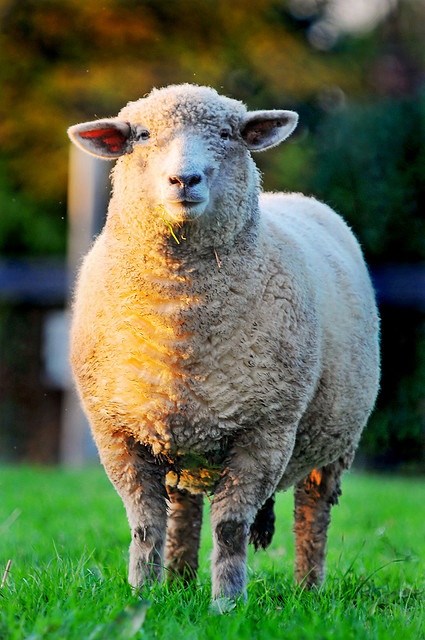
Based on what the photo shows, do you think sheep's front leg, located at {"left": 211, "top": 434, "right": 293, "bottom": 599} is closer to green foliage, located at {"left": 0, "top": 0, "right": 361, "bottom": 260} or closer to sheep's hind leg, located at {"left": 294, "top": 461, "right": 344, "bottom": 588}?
sheep's hind leg, located at {"left": 294, "top": 461, "right": 344, "bottom": 588}

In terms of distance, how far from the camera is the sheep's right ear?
3.96 meters

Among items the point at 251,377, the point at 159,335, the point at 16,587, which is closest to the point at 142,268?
the point at 159,335

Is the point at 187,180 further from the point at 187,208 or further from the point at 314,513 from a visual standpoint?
the point at 314,513

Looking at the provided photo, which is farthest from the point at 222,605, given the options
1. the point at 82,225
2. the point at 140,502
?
the point at 82,225

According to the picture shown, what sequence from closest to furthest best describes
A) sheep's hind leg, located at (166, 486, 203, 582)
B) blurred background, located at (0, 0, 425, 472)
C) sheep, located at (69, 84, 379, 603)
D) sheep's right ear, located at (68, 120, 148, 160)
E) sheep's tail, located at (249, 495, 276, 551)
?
1. sheep, located at (69, 84, 379, 603)
2. sheep's right ear, located at (68, 120, 148, 160)
3. sheep's tail, located at (249, 495, 276, 551)
4. sheep's hind leg, located at (166, 486, 203, 582)
5. blurred background, located at (0, 0, 425, 472)

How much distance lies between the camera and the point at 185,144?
372 centimetres

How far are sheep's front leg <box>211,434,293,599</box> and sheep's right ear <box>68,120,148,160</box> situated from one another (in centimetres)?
116

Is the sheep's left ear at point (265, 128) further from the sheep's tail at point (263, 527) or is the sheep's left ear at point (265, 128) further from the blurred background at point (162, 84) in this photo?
the blurred background at point (162, 84)

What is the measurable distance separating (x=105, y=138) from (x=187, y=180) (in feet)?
1.97

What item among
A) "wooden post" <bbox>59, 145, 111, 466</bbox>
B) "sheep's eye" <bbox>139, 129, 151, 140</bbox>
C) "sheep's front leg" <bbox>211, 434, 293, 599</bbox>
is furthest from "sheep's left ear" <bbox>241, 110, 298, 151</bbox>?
"wooden post" <bbox>59, 145, 111, 466</bbox>

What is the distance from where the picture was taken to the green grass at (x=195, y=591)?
10.2ft

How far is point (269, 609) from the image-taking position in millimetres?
3635

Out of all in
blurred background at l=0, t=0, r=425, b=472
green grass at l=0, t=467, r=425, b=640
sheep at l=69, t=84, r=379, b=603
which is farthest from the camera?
blurred background at l=0, t=0, r=425, b=472

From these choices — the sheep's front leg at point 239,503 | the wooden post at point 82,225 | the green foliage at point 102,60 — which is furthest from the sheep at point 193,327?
the green foliage at point 102,60
